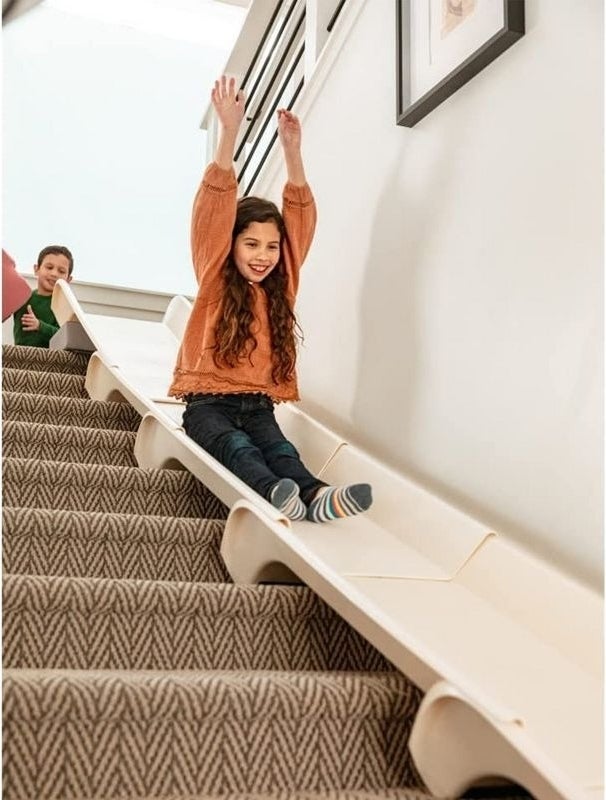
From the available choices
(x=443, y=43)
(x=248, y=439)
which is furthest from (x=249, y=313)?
(x=443, y=43)

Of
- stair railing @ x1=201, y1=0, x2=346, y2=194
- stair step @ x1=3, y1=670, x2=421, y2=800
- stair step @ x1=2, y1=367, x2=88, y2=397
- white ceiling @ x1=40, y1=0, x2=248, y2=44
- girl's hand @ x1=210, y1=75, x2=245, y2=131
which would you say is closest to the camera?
stair step @ x1=3, y1=670, x2=421, y2=800

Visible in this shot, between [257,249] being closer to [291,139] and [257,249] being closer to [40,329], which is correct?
[291,139]

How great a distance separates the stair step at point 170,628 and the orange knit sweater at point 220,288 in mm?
863

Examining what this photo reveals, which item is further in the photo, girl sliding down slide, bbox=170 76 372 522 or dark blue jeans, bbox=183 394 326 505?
girl sliding down slide, bbox=170 76 372 522

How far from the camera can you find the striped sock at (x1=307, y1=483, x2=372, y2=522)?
1.68 metres

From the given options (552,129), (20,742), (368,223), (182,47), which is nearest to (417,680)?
(20,742)

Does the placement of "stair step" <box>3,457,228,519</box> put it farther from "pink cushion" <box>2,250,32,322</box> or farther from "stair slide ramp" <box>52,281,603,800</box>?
"pink cushion" <box>2,250,32,322</box>

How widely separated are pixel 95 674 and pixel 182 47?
16.6ft

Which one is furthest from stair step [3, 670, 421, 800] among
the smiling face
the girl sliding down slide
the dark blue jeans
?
the smiling face

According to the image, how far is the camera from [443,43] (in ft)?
6.62

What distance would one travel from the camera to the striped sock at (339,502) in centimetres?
168

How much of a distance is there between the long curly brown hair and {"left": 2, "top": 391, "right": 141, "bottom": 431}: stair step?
1.73 feet

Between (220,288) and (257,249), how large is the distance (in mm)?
140

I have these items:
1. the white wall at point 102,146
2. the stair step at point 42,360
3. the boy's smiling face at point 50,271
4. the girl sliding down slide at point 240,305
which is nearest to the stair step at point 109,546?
the girl sliding down slide at point 240,305
